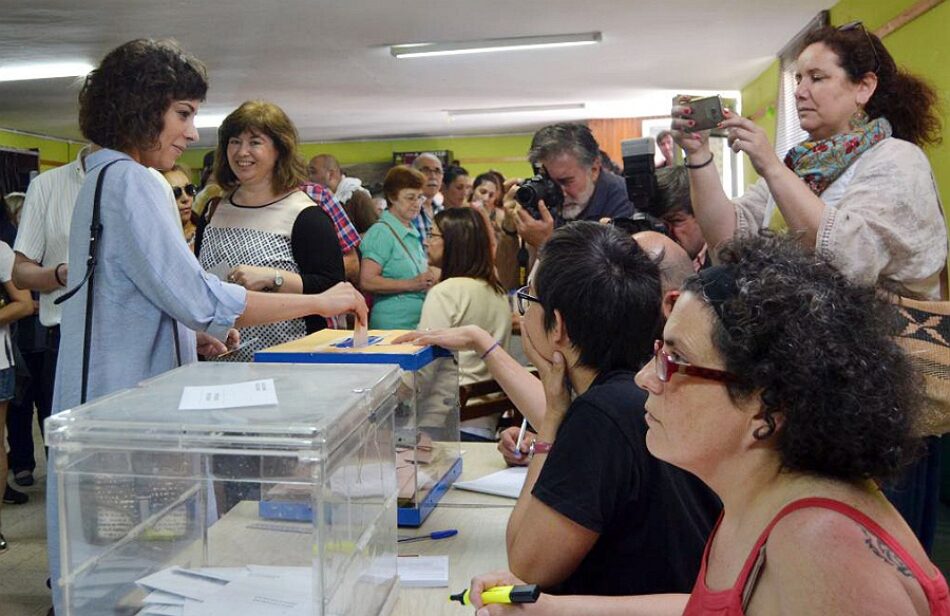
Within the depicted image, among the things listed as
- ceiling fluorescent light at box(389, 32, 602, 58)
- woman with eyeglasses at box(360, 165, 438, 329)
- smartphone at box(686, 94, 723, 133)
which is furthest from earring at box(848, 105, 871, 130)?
ceiling fluorescent light at box(389, 32, 602, 58)

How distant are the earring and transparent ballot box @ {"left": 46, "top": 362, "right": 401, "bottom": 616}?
1441 millimetres

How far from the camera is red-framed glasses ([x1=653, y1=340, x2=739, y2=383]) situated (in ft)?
3.49

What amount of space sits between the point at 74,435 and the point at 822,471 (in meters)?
0.92

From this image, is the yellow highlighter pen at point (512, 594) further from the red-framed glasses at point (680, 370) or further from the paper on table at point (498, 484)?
the paper on table at point (498, 484)

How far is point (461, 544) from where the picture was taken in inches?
70.6

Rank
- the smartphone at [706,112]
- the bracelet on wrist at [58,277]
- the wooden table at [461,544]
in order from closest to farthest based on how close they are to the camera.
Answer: the wooden table at [461,544], the smartphone at [706,112], the bracelet on wrist at [58,277]

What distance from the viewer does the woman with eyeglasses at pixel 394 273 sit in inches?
169

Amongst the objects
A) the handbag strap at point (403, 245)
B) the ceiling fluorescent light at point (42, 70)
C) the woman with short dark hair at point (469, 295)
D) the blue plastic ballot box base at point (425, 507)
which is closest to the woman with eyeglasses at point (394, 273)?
the handbag strap at point (403, 245)

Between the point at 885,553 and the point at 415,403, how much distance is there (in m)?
1.32

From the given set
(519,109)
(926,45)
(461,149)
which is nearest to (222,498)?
(926,45)

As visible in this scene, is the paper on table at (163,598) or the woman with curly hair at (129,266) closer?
the paper on table at (163,598)

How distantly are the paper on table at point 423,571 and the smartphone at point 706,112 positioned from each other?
4.39ft

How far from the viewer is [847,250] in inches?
77.4

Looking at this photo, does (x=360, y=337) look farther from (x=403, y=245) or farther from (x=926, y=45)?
(x=926, y=45)
